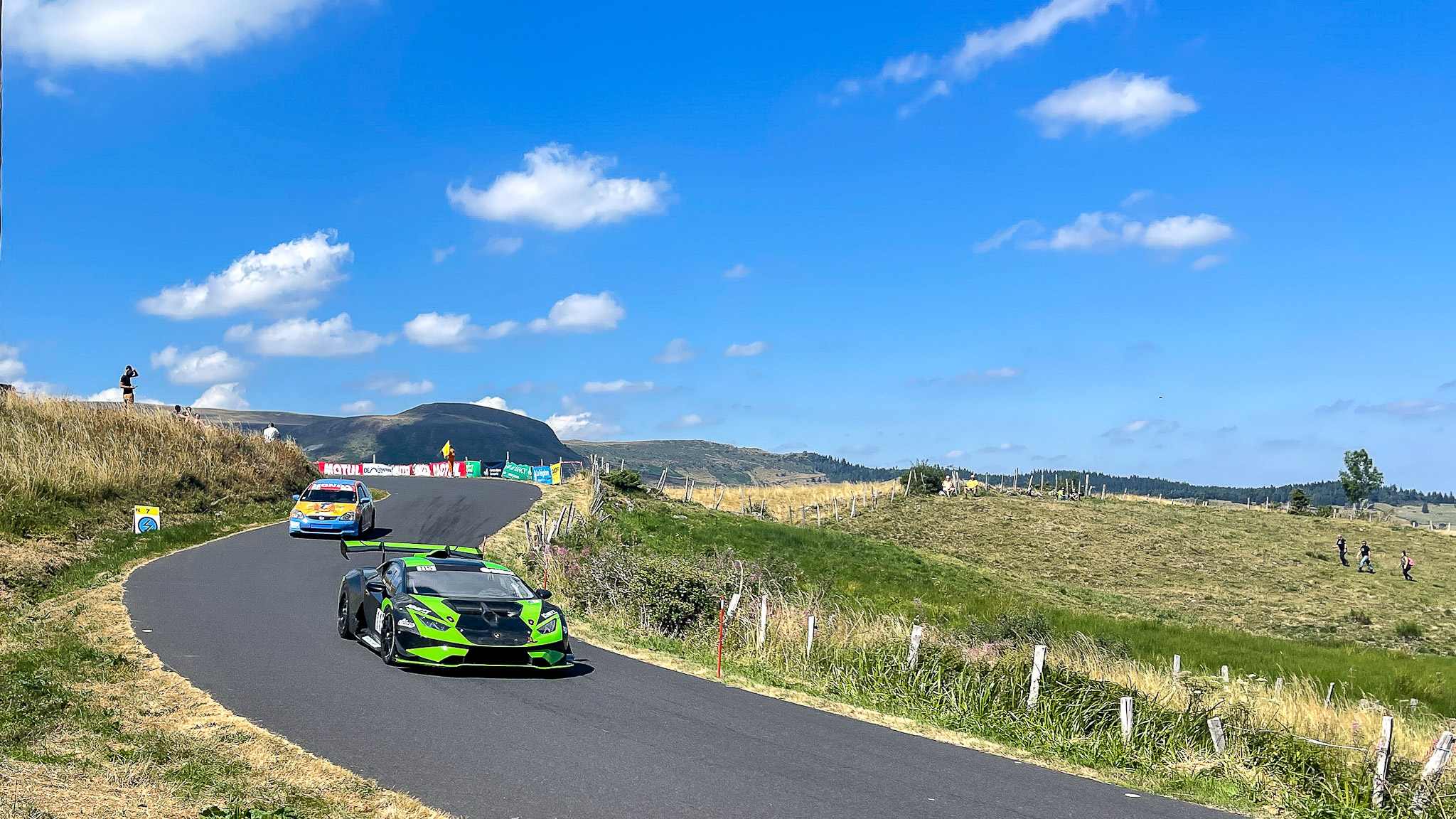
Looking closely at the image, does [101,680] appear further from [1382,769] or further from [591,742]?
[1382,769]

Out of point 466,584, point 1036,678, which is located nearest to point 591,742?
point 466,584

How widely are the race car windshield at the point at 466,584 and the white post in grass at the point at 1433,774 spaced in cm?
1071

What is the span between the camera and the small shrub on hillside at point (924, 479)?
93.3 meters

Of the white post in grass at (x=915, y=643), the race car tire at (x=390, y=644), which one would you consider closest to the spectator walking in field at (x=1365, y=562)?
the white post in grass at (x=915, y=643)

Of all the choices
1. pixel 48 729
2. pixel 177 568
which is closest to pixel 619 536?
pixel 177 568

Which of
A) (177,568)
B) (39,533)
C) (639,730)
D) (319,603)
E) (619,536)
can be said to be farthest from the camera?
(619,536)

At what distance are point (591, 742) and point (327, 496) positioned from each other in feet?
83.6

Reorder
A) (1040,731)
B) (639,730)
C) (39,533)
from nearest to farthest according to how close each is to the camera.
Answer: (639,730)
(1040,731)
(39,533)

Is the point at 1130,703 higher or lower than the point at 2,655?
higher

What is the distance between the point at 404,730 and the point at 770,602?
12.6 meters

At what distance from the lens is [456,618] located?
543 inches

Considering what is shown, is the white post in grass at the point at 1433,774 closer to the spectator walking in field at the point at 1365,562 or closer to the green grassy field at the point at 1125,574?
the green grassy field at the point at 1125,574

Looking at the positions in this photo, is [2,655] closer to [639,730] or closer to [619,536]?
[639,730]

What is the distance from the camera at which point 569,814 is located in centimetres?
809
